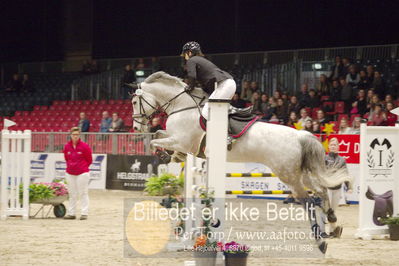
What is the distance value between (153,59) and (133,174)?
675cm

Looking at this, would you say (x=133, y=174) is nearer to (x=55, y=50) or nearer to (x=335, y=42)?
(x=335, y=42)

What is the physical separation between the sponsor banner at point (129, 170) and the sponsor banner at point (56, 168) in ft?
0.73

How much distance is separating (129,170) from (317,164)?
9.75 metres

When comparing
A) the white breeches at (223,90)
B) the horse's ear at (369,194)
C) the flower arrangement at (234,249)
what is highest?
the white breeches at (223,90)

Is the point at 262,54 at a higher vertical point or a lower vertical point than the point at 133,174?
higher

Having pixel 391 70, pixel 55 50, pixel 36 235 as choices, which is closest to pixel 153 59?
pixel 55 50

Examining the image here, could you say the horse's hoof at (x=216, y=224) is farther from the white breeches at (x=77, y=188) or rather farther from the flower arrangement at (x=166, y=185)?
the white breeches at (x=77, y=188)

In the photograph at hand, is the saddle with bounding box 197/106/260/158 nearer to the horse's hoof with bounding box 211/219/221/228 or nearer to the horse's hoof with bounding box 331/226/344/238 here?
the horse's hoof with bounding box 331/226/344/238

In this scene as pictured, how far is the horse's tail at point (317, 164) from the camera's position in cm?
862

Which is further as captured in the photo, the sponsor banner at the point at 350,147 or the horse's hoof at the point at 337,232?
the sponsor banner at the point at 350,147

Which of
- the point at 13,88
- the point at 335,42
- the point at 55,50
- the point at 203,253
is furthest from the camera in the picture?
the point at 55,50

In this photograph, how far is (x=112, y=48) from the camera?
25.8 m

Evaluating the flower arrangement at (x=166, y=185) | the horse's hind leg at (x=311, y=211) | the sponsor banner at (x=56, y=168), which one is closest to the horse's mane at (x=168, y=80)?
the flower arrangement at (x=166, y=185)

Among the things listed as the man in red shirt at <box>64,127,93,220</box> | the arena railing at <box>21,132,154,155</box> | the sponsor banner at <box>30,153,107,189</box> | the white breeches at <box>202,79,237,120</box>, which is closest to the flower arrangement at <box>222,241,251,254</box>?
the white breeches at <box>202,79,237,120</box>
